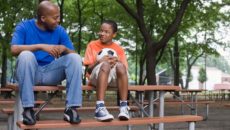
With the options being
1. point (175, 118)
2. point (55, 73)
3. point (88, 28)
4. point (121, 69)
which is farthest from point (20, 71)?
point (88, 28)

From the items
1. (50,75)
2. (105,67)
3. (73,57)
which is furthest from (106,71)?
(50,75)

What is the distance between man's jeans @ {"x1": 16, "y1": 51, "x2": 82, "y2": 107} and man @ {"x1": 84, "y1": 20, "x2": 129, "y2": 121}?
0.31m

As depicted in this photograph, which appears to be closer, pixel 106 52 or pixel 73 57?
pixel 73 57

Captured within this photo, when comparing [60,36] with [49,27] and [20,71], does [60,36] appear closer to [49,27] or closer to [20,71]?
[49,27]

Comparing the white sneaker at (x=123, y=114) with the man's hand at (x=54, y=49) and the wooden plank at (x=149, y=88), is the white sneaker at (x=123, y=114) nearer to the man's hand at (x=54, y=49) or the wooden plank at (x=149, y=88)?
the wooden plank at (x=149, y=88)

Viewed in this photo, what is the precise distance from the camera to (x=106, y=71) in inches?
161

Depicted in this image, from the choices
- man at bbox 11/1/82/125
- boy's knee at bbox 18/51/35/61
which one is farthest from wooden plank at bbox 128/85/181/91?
boy's knee at bbox 18/51/35/61

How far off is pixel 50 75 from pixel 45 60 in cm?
15

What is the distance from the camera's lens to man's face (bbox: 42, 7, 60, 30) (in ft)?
12.7

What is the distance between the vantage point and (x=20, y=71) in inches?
141

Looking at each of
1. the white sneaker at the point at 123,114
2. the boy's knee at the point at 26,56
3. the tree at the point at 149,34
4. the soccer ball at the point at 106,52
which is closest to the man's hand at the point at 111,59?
the soccer ball at the point at 106,52

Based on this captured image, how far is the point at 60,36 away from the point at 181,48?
79.6 ft

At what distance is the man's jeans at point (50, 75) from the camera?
3.58m

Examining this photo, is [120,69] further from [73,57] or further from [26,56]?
[26,56]
